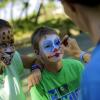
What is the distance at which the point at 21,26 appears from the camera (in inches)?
702

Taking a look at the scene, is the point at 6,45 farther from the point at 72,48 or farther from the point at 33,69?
the point at 72,48

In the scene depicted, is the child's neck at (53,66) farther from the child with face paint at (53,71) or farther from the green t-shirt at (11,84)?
the green t-shirt at (11,84)

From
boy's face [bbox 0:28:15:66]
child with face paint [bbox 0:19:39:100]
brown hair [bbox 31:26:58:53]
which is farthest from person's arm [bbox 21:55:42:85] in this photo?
boy's face [bbox 0:28:15:66]

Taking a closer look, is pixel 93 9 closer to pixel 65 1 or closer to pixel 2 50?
pixel 65 1

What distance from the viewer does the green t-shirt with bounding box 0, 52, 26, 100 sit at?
2.94m

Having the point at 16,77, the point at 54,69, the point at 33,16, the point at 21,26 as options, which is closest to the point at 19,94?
the point at 16,77

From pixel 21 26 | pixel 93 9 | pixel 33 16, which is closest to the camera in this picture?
pixel 93 9

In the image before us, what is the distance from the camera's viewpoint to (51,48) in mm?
2961

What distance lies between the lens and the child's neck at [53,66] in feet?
9.76

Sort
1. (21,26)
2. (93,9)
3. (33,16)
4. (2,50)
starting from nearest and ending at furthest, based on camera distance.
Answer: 1. (93,9)
2. (2,50)
3. (21,26)
4. (33,16)

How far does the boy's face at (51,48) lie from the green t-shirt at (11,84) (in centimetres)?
25

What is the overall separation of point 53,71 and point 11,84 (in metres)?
0.34

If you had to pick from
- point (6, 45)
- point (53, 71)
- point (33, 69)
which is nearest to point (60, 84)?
point (53, 71)

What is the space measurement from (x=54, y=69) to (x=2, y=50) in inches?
17.0
